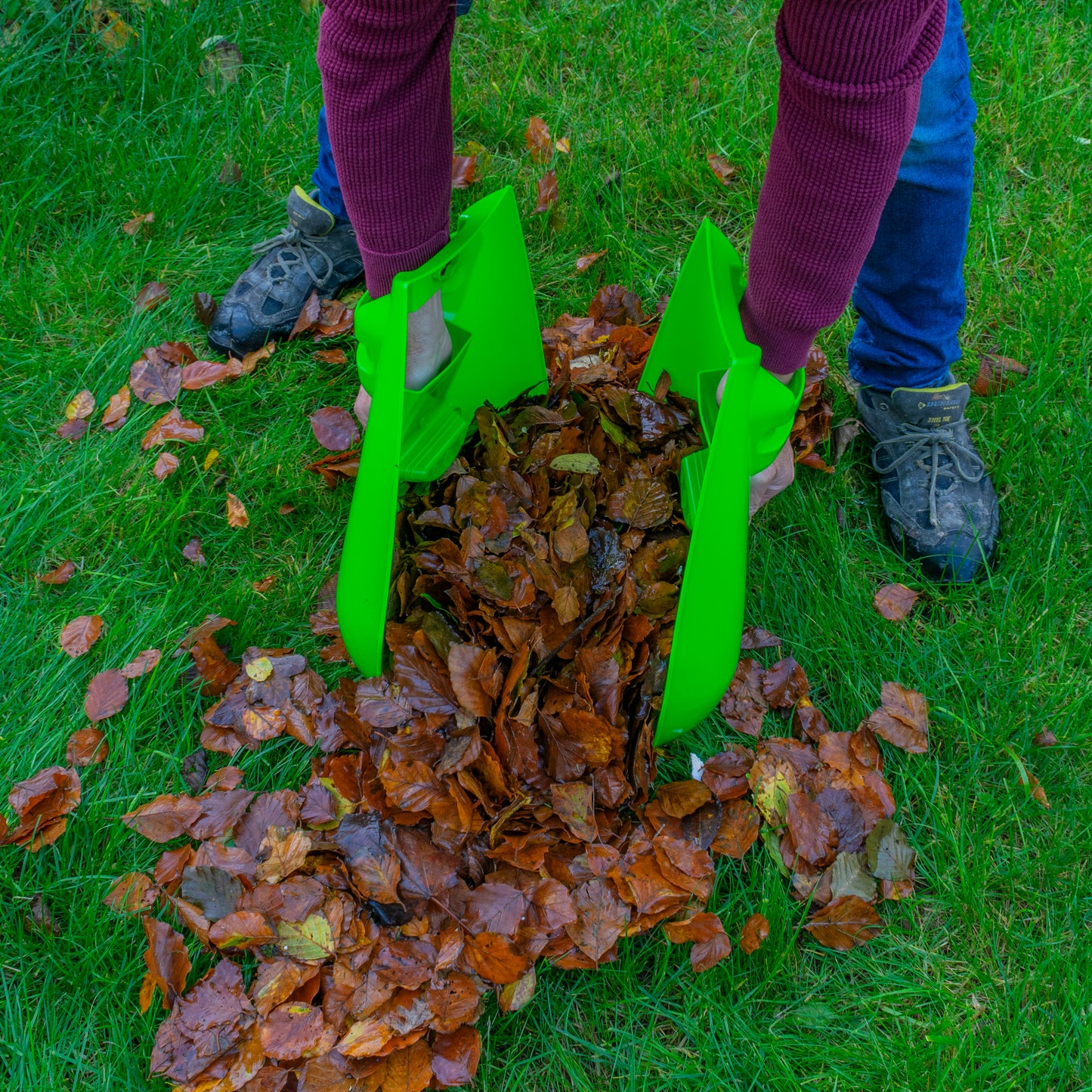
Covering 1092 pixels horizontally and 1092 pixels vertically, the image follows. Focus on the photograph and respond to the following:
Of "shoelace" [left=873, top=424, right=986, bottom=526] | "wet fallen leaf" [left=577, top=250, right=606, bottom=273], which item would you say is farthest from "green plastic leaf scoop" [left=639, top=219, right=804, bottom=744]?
"wet fallen leaf" [left=577, top=250, right=606, bottom=273]

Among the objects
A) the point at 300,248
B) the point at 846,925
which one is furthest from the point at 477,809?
the point at 300,248

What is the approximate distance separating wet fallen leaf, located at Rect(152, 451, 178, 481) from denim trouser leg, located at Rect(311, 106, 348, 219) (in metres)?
0.66

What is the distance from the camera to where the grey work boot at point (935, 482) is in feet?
5.65

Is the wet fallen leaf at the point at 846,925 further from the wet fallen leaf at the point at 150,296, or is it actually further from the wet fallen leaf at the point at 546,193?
the wet fallen leaf at the point at 150,296

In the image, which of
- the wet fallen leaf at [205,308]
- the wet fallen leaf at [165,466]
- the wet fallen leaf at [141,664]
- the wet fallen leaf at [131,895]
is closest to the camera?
the wet fallen leaf at [131,895]

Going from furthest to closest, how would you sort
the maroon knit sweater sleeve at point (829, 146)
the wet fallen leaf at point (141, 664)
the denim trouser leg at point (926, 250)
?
1. the wet fallen leaf at point (141, 664)
2. the denim trouser leg at point (926, 250)
3. the maroon knit sweater sleeve at point (829, 146)

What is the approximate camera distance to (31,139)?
7.48ft

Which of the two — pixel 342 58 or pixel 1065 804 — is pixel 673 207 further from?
pixel 1065 804

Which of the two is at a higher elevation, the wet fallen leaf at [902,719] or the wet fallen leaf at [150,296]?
the wet fallen leaf at [150,296]

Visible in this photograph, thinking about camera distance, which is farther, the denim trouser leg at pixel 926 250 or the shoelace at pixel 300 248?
the shoelace at pixel 300 248

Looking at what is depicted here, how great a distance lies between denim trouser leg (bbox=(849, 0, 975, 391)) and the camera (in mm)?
1442

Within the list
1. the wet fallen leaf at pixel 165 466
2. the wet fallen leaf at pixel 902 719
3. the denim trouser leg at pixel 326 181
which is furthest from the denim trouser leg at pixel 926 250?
the wet fallen leaf at pixel 165 466

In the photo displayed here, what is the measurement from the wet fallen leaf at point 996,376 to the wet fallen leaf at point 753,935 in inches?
49.2

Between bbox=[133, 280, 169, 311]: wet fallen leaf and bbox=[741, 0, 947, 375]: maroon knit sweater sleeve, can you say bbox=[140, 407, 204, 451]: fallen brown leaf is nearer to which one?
bbox=[133, 280, 169, 311]: wet fallen leaf
